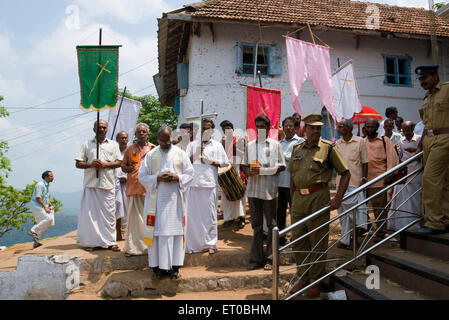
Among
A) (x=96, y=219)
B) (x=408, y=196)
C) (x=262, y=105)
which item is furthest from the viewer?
(x=262, y=105)

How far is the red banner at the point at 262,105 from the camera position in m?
7.24

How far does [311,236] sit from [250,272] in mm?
1137

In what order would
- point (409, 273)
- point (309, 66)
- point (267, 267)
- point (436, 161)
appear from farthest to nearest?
point (309, 66) → point (267, 267) → point (436, 161) → point (409, 273)

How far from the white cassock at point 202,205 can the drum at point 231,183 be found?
0.63m

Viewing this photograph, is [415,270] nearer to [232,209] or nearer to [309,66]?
[232,209]

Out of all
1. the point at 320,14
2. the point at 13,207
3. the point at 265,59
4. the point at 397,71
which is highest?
the point at 320,14

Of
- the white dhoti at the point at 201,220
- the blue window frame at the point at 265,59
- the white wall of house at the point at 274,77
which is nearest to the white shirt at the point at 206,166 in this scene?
the white dhoti at the point at 201,220

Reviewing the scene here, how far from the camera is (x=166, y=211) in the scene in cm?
436

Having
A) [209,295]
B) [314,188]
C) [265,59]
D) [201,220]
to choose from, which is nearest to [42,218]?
[201,220]

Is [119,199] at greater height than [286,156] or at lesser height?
lesser

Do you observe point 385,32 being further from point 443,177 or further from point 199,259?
point 199,259

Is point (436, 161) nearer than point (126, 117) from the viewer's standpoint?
Yes

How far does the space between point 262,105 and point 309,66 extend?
205 centimetres

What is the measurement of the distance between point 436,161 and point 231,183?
10.6 ft
